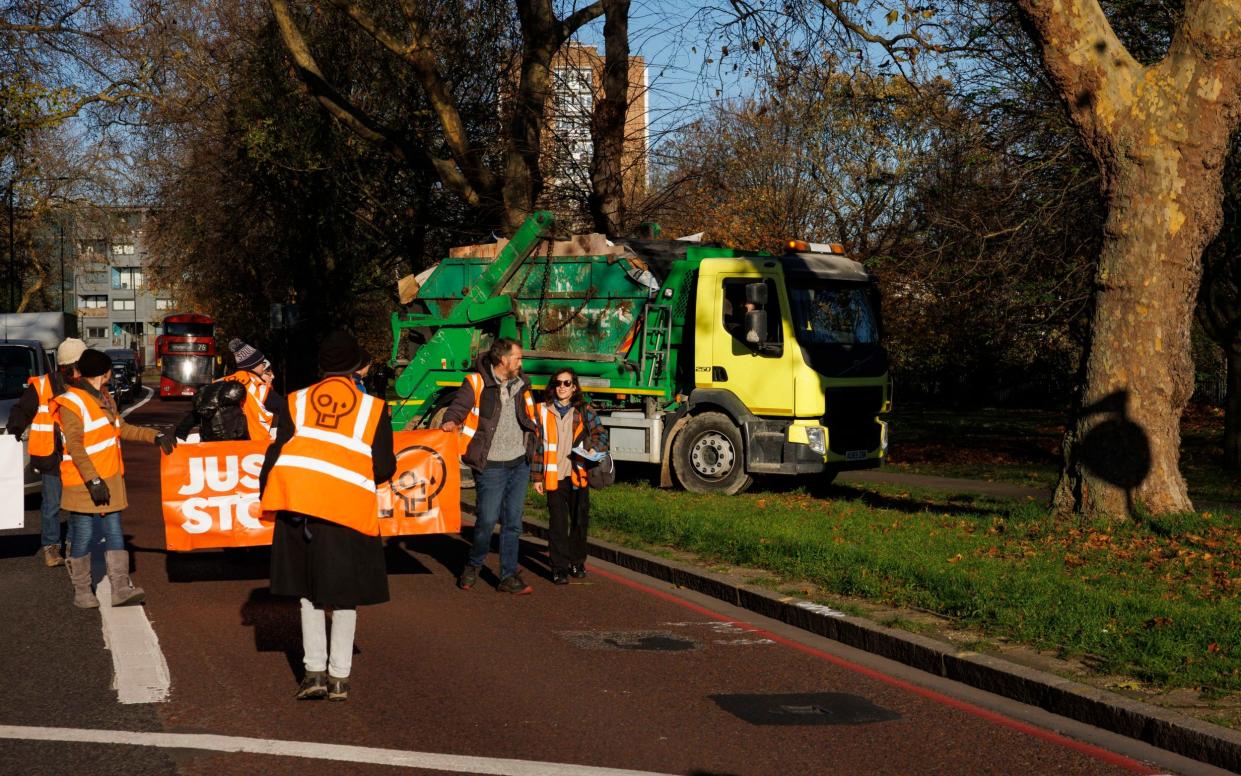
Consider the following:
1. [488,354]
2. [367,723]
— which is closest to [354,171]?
A: [488,354]

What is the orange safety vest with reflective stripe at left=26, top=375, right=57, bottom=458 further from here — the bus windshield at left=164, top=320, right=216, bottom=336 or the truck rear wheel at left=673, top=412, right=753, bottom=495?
the bus windshield at left=164, top=320, right=216, bottom=336

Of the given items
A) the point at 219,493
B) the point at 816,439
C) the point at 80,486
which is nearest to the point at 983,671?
A: the point at 219,493

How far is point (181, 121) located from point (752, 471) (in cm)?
2363

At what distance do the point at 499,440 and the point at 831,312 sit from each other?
329 inches

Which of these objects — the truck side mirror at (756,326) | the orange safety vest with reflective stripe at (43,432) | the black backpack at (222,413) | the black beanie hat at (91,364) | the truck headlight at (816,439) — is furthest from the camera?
the truck headlight at (816,439)

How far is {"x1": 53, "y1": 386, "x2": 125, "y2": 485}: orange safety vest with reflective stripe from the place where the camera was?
9.33m

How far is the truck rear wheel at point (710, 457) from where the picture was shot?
17312mm

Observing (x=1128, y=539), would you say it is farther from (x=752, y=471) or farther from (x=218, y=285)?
(x=218, y=285)

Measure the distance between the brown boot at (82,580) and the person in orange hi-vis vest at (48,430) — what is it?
15 centimetres

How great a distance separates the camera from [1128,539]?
1150 cm

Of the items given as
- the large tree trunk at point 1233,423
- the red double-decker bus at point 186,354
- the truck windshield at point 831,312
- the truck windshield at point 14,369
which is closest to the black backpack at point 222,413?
the truck windshield at point 14,369

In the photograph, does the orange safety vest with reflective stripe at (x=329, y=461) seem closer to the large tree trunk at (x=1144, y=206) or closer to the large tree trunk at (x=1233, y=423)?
the large tree trunk at (x=1144, y=206)

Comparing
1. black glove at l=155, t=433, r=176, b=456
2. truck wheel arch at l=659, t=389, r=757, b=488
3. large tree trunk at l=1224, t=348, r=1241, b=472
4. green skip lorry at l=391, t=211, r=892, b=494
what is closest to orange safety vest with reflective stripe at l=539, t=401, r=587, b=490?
black glove at l=155, t=433, r=176, b=456

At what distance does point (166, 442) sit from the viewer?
9.72 metres
